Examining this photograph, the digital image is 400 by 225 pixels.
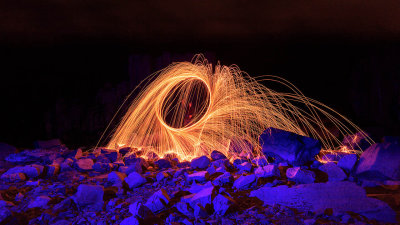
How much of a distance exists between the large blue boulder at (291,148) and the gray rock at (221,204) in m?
2.08

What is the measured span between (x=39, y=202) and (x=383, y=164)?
17.1 ft

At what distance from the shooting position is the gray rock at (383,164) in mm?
3992

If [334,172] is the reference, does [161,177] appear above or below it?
below

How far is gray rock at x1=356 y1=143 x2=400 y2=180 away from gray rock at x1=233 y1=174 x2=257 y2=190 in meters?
1.76

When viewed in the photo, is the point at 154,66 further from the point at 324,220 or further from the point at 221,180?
the point at 324,220

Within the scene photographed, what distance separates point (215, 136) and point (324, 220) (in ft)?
14.7

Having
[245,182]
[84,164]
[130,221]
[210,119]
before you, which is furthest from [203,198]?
[210,119]

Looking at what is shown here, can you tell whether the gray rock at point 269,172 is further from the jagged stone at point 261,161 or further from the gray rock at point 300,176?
the jagged stone at point 261,161

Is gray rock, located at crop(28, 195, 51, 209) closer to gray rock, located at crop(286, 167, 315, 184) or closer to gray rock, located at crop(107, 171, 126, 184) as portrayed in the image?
gray rock, located at crop(107, 171, 126, 184)

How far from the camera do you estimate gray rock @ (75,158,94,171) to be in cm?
523

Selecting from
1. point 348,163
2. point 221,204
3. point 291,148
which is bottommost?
point 221,204

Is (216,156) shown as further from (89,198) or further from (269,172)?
(89,198)

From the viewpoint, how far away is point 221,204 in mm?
3148

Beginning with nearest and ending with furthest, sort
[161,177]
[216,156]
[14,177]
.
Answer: [161,177] < [14,177] < [216,156]
